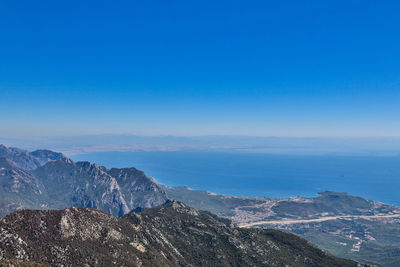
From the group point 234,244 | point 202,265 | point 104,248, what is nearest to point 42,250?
point 104,248

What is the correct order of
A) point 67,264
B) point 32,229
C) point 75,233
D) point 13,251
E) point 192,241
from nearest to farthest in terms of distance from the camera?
1. point 13,251
2. point 67,264
3. point 32,229
4. point 75,233
5. point 192,241

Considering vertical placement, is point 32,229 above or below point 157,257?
above

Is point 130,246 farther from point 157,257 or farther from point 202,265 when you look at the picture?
point 202,265

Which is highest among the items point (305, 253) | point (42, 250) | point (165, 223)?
point (42, 250)

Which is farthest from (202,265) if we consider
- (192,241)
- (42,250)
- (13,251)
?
(13,251)

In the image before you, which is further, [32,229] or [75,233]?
[75,233]

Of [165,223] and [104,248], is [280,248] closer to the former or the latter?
[165,223]

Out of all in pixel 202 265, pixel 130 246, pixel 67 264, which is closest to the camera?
pixel 67 264
